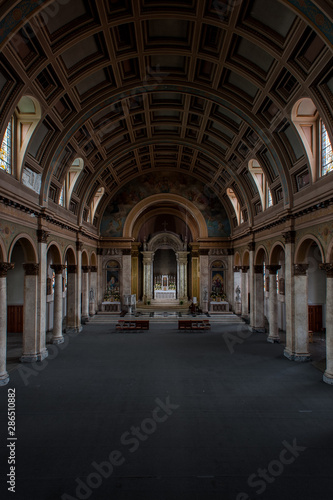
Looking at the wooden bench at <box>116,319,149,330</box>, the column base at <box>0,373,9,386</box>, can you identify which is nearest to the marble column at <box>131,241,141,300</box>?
the wooden bench at <box>116,319,149,330</box>

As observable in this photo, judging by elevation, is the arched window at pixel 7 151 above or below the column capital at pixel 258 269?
above

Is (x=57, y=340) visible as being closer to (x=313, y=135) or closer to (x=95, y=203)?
(x=95, y=203)

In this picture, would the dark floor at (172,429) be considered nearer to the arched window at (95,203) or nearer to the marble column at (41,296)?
the marble column at (41,296)

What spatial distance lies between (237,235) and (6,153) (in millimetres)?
19401

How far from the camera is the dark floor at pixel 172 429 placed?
6.38m

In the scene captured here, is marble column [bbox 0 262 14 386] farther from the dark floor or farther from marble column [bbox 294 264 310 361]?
marble column [bbox 294 264 310 361]

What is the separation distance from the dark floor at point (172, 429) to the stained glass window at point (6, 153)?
28.2 feet

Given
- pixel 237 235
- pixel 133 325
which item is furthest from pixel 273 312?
pixel 133 325

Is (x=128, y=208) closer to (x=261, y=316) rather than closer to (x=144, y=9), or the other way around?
(x=261, y=316)

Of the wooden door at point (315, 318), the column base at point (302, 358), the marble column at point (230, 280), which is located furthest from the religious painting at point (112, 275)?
the column base at point (302, 358)

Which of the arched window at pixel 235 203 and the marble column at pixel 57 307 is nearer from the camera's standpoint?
the marble column at pixel 57 307

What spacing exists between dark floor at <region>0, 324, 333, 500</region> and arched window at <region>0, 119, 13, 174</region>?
8.61 metres

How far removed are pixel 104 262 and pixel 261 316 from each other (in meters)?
15.6

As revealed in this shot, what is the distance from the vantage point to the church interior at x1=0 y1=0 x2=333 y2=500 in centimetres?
744
